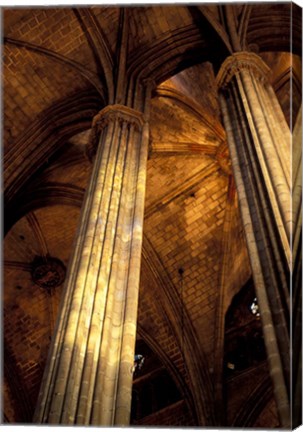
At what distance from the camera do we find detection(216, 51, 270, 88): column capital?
979 cm

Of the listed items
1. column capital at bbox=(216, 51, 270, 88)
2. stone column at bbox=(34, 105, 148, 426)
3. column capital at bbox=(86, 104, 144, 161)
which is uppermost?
column capital at bbox=(216, 51, 270, 88)

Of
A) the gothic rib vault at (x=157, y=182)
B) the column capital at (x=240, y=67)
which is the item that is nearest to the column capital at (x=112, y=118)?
the gothic rib vault at (x=157, y=182)

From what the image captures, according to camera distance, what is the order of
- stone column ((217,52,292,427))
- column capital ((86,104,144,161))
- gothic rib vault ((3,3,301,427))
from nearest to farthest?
stone column ((217,52,292,427)) < column capital ((86,104,144,161)) < gothic rib vault ((3,3,301,427))

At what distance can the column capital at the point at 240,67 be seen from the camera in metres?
9.79

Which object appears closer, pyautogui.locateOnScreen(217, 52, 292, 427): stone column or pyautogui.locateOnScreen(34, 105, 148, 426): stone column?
pyautogui.locateOnScreen(217, 52, 292, 427): stone column

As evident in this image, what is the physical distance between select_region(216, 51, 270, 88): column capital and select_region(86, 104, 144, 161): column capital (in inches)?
59.7

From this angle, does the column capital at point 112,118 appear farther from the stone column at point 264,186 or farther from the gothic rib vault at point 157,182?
the stone column at point 264,186

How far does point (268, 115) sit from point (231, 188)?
753 cm

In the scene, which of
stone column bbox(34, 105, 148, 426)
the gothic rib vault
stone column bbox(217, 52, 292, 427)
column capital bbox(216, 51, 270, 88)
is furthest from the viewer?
the gothic rib vault

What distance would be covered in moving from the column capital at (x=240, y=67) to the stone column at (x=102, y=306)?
65.8 inches

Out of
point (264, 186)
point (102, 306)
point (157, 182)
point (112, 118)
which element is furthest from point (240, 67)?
point (157, 182)

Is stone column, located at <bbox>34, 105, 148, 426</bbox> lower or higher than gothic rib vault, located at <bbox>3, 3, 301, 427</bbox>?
lower

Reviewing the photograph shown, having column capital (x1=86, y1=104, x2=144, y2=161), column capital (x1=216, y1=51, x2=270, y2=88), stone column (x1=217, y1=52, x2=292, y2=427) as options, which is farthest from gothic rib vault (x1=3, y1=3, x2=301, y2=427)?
stone column (x1=217, y1=52, x2=292, y2=427)

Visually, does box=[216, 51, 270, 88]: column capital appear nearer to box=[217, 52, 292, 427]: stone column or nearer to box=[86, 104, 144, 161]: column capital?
box=[217, 52, 292, 427]: stone column
